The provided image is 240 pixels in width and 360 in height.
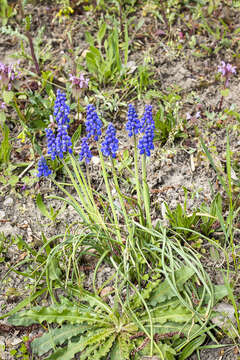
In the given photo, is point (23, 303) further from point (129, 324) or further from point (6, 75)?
point (6, 75)

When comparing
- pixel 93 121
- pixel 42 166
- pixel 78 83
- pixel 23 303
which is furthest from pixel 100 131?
pixel 23 303

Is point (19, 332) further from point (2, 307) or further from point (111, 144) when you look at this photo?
point (111, 144)

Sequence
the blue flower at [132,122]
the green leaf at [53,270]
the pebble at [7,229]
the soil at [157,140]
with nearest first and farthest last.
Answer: the blue flower at [132,122] → the green leaf at [53,270] → the soil at [157,140] → the pebble at [7,229]

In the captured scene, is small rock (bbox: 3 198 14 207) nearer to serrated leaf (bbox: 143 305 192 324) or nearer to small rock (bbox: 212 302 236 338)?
serrated leaf (bbox: 143 305 192 324)

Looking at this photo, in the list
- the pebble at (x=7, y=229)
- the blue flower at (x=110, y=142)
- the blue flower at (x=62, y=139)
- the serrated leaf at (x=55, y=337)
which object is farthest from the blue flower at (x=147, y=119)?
the pebble at (x=7, y=229)

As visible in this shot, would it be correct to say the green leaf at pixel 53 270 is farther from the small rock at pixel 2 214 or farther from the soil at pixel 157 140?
the small rock at pixel 2 214

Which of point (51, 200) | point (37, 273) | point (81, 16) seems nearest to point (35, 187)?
point (51, 200)
